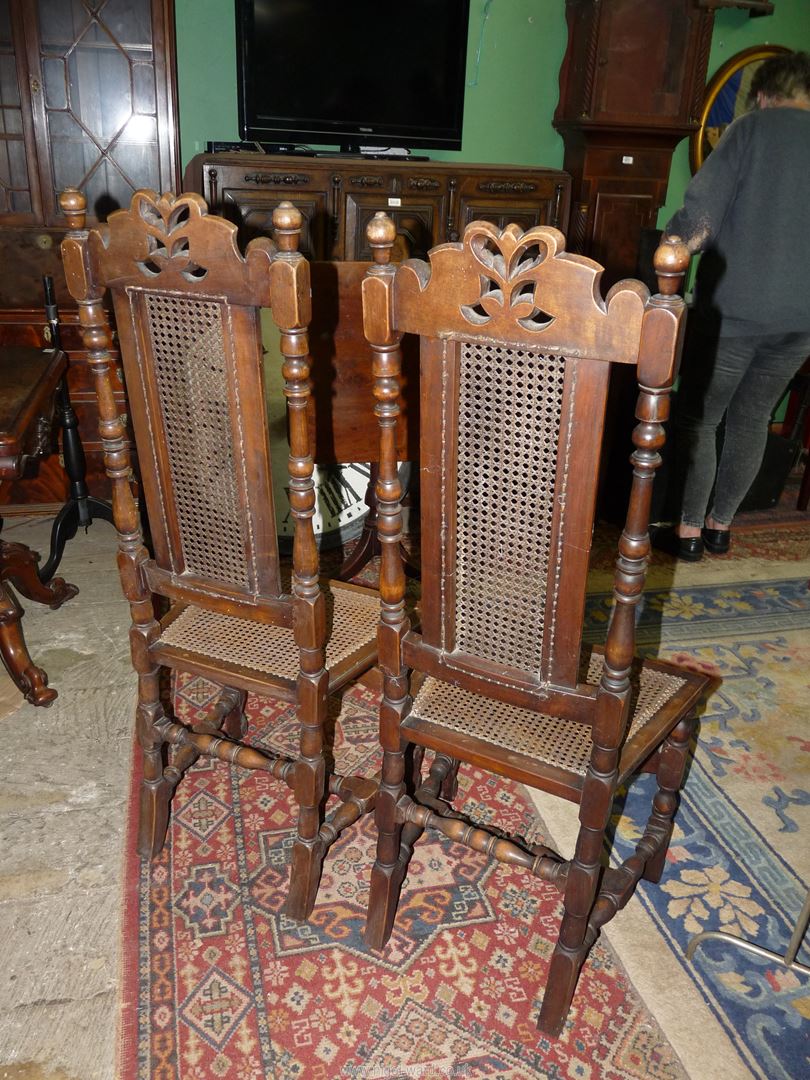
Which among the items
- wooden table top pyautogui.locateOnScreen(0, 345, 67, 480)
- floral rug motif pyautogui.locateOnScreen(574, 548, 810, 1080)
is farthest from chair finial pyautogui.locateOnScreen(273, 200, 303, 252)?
floral rug motif pyautogui.locateOnScreen(574, 548, 810, 1080)

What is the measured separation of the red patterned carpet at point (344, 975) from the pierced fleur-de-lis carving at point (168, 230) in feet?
3.98

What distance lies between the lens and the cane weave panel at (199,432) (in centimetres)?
141

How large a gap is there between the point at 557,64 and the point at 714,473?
2293 millimetres

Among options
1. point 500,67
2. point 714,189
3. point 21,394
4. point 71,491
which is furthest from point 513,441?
point 500,67

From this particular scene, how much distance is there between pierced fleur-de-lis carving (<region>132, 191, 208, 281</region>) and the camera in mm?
1343

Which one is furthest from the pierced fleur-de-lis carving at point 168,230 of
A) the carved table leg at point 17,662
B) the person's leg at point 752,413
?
the person's leg at point 752,413

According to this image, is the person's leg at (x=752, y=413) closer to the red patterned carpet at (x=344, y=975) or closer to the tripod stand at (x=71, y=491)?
the red patterned carpet at (x=344, y=975)

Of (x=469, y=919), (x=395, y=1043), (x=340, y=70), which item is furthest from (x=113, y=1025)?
(x=340, y=70)

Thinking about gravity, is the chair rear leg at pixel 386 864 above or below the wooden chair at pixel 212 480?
below

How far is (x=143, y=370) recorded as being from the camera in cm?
149

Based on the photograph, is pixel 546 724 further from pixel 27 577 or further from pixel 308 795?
pixel 27 577

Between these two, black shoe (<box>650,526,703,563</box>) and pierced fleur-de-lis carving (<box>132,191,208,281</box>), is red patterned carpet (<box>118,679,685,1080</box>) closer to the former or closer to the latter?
pierced fleur-de-lis carving (<box>132,191,208,281</box>)

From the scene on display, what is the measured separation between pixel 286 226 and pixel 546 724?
0.92 metres

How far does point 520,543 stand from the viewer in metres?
1.30
